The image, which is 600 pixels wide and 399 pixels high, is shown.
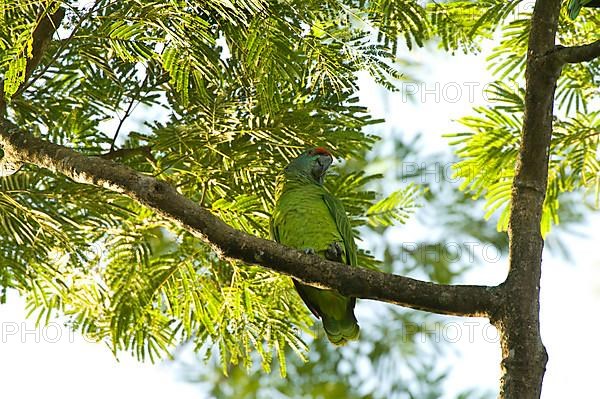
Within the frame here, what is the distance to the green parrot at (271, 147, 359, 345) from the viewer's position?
7.29 ft

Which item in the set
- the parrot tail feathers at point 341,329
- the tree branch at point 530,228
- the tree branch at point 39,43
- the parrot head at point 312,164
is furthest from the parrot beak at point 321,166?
the tree branch at point 39,43

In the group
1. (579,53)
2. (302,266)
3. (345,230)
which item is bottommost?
(302,266)

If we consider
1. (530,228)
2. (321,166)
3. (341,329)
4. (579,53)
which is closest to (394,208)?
(321,166)

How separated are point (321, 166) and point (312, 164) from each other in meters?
0.06

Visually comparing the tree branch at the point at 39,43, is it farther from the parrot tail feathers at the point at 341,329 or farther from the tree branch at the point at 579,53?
the tree branch at the point at 579,53

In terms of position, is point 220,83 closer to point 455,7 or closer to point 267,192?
point 267,192

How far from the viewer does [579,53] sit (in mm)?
1728

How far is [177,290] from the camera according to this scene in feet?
7.64

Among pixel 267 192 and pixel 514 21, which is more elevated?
pixel 514 21

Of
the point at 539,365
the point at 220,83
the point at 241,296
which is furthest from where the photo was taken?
the point at 241,296

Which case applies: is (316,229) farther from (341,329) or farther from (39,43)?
(39,43)

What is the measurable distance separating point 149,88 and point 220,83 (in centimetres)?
24

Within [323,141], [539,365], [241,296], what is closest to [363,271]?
[539,365]

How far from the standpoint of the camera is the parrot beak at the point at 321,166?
236cm
